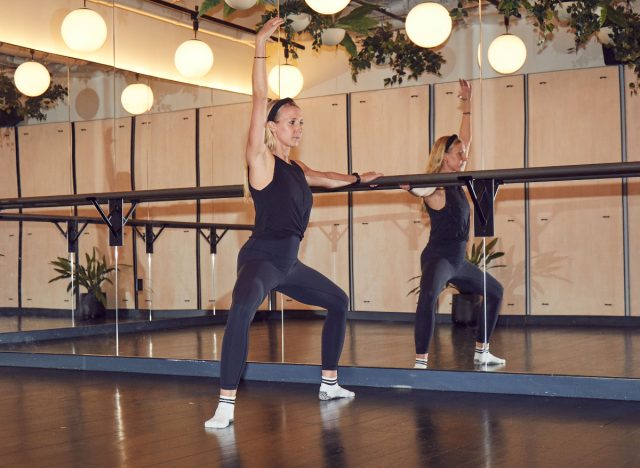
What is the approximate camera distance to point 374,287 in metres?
4.68

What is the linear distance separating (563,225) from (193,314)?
245 centimetres

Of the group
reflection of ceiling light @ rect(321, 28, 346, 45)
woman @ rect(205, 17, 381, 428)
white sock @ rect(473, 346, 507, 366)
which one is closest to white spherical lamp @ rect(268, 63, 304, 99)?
reflection of ceiling light @ rect(321, 28, 346, 45)

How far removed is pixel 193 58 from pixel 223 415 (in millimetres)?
2980

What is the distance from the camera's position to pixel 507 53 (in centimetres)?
438

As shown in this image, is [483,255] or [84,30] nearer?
[483,255]

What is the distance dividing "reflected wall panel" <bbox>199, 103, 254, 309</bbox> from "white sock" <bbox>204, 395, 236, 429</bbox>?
1.86 meters

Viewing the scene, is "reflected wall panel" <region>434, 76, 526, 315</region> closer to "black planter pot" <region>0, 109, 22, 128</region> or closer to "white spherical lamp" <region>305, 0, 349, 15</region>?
"white spherical lamp" <region>305, 0, 349, 15</region>

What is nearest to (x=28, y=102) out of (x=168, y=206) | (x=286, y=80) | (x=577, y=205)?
(x=168, y=206)

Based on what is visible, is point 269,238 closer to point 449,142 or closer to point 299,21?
point 449,142

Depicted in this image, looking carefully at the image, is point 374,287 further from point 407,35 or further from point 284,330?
point 407,35

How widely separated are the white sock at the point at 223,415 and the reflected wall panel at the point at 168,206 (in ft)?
7.14

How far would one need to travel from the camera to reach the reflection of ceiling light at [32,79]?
21.5 feet

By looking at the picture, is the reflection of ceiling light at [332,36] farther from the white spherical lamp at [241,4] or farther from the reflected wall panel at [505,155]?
the reflected wall panel at [505,155]

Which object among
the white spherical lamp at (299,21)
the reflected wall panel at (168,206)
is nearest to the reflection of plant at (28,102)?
the reflected wall panel at (168,206)
